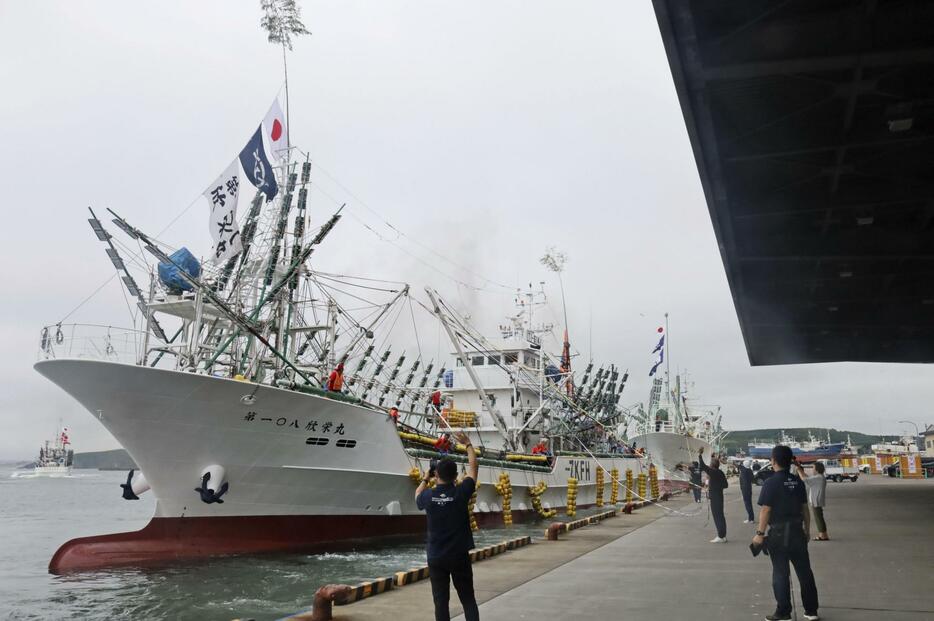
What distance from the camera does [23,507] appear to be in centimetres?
4825

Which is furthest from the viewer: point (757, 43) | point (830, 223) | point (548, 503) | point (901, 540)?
point (548, 503)

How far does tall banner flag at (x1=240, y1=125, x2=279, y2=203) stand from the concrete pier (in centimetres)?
1199

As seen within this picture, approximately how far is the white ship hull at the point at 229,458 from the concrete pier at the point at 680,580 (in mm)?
5529

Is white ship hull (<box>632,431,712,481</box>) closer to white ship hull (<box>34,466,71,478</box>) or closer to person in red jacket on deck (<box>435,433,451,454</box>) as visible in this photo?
person in red jacket on deck (<box>435,433,451,454</box>)

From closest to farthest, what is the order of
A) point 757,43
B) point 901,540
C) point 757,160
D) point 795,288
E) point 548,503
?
point 757,43
point 901,540
point 757,160
point 795,288
point 548,503

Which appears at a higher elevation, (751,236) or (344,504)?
(751,236)

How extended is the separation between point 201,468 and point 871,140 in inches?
591

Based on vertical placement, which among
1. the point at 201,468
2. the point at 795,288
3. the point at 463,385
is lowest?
the point at 201,468

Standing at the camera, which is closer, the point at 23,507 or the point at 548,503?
the point at 548,503

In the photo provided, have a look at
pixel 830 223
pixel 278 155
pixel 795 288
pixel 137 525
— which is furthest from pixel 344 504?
pixel 137 525

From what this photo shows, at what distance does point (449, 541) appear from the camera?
18.4 ft

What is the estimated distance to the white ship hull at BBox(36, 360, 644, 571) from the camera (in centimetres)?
1471

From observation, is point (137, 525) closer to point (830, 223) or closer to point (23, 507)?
point (23, 507)

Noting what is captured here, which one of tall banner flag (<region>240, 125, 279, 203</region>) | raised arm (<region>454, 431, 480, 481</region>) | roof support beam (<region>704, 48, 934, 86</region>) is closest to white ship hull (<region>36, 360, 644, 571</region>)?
tall banner flag (<region>240, 125, 279, 203</region>)
